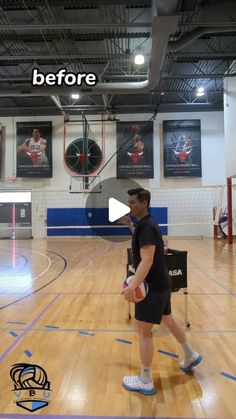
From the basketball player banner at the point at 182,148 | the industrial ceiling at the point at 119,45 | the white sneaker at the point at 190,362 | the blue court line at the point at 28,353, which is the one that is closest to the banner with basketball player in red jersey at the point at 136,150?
the basketball player banner at the point at 182,148

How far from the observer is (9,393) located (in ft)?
9.07

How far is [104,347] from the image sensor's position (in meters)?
3.71

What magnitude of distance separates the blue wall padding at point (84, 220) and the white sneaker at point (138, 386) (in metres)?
14.6

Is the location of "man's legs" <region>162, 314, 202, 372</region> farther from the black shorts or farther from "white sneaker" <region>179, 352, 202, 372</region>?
the black shorts

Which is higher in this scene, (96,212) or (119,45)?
(119,45)

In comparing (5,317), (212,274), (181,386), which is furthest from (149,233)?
(212,274)

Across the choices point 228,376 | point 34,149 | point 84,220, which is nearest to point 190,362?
point 228,376

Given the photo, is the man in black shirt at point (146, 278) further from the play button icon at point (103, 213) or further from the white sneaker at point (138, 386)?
the play button icon at point (103, 213)

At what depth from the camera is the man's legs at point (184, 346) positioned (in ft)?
9.68

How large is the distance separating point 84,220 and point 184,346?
14.8m

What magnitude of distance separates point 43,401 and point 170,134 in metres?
16.2

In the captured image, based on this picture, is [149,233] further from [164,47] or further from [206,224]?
[206,224]

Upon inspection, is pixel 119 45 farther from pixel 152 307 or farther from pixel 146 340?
pixel 146 340

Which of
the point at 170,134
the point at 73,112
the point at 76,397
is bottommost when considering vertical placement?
the point at 76,397
